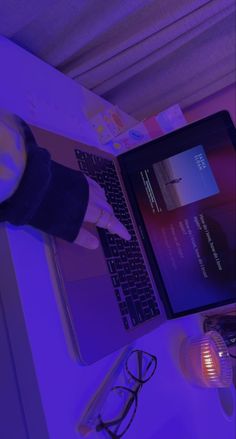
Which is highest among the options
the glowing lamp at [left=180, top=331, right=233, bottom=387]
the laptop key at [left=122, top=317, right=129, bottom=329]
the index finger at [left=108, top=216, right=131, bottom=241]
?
the index finger at [left=108, top=216, right=131, bottom=241]

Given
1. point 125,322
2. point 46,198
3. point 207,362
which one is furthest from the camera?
point 207,362

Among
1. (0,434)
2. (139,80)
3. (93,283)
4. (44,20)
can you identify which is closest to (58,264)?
(93,283)

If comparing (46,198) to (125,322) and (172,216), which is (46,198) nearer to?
(125,322)

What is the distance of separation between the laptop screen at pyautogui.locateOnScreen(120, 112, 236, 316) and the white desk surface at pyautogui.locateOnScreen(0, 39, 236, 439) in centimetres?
12

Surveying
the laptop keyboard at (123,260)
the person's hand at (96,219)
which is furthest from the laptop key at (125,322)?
the person's hand at (96,219)

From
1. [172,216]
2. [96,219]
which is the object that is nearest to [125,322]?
[96,219]

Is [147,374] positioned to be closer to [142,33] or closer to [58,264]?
[58,264]

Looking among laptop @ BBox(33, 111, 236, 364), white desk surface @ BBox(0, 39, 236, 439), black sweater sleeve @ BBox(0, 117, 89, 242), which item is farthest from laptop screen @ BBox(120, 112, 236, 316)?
black sweater sleeve @ BBox(0, 117, 89, 242)

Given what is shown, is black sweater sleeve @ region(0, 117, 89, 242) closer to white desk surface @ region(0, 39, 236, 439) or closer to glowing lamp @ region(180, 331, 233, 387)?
white desk surface @ region(0, 39, 236, 439)

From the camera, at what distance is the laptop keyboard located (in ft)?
2.43

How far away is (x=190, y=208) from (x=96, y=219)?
31 cm

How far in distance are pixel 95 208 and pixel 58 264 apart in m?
0.12

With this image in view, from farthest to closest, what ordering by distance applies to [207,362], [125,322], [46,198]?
[207,362] → [125,322] → [46,198]

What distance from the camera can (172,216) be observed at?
3.00ft
